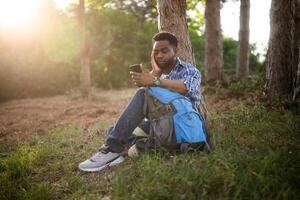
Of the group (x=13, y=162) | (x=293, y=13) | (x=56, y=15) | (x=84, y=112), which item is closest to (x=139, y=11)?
(x=56, y=15)

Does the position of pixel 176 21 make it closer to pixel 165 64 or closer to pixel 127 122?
pixel 165 64

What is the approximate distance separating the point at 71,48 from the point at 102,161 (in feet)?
49.3

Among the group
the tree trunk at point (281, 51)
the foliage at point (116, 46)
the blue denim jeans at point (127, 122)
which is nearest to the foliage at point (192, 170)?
the blue denim jeans at point (127, 122)

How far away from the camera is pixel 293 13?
6.64 m

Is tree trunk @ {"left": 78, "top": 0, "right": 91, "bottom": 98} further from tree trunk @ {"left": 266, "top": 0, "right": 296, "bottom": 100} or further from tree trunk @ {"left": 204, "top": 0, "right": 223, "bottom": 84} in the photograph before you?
tree trunk @ {"left": 266, "top": 0, "right": 296, "bottom": 100}

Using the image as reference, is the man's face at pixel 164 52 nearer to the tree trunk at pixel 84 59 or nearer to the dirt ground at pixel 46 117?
the dirt ground at pixel 46 117

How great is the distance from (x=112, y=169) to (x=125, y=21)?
16.5 m

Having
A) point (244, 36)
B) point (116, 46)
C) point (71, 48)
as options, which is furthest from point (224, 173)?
point (116, 46)

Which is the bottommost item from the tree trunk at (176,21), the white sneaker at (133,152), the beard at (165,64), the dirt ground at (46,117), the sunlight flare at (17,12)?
the dirt ground at (46,117)

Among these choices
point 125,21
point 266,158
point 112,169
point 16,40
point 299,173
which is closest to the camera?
point 299,173

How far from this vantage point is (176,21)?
584cm

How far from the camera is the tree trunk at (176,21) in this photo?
5.77 m

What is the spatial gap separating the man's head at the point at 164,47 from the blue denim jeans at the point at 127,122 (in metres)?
0.62

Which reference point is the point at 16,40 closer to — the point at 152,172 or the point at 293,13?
the point at 293,13
